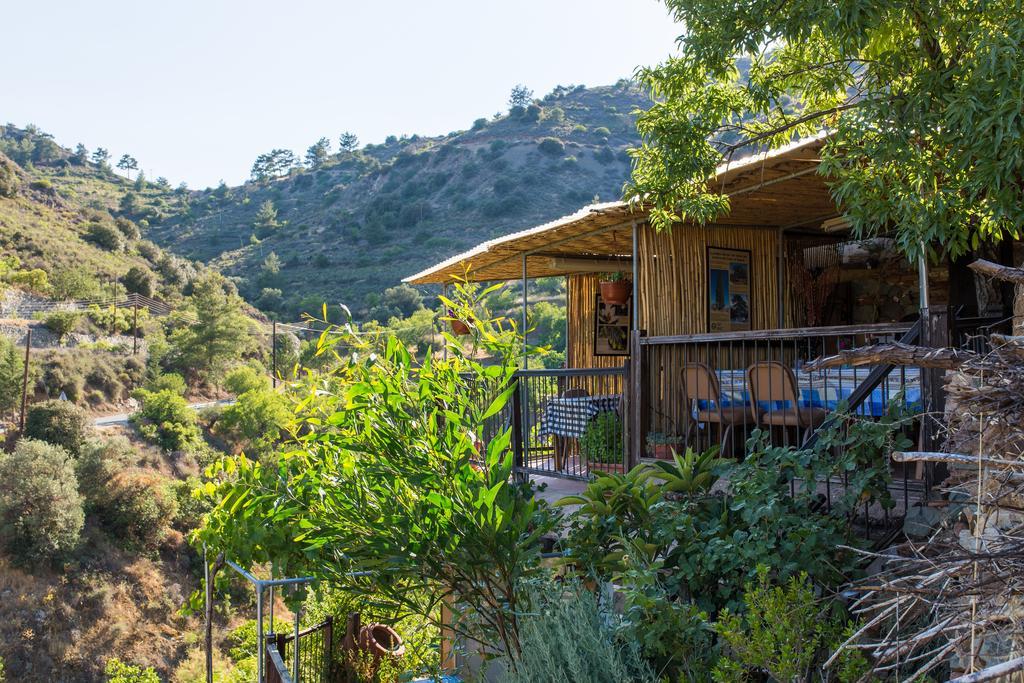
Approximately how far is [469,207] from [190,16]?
26415 mm

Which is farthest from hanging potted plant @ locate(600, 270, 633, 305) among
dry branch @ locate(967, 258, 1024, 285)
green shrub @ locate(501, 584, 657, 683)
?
dry branch @ locate(967, 258, 1024, 285)

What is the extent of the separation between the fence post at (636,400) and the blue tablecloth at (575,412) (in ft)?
4.14

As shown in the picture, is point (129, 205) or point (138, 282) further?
point (129, 205)

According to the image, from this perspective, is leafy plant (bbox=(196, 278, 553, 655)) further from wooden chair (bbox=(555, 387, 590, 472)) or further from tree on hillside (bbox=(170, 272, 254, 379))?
tree on hillside (bbox=(170, 272, 254, 379))

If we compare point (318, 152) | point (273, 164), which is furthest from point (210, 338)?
point (318, 152)

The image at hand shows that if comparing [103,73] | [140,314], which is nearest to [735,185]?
[140,314]

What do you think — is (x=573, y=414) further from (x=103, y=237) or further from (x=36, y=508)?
(x=103, y=237)

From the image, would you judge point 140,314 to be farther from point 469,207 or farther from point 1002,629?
point 1002,629

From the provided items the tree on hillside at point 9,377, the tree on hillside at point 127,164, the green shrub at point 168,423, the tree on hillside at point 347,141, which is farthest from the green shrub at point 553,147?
the tree on hillside at point 127,164

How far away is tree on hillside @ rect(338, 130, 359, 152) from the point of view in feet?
276

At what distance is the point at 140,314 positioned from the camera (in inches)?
1517

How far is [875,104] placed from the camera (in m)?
4.21

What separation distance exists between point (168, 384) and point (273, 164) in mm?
51116

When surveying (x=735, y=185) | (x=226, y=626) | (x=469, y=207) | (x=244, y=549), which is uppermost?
(x=469, y=207)
